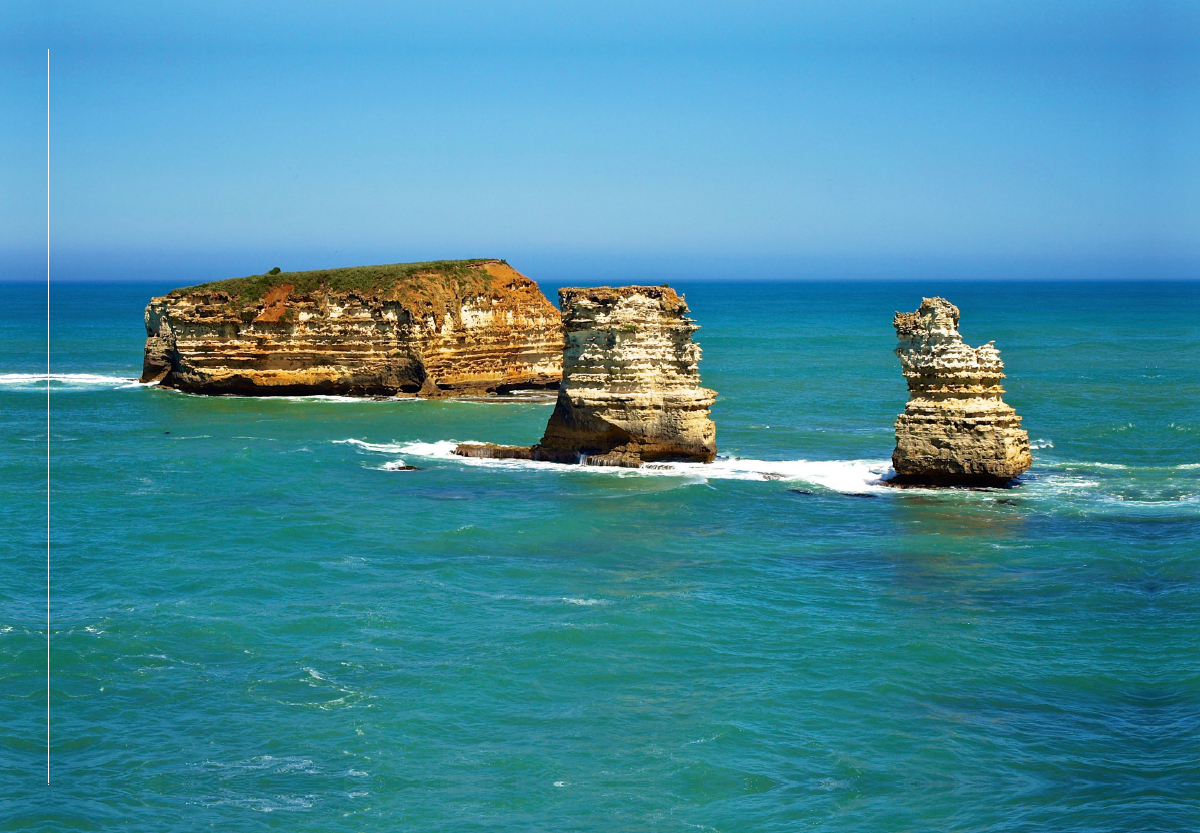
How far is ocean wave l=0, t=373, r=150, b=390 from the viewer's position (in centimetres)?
6531

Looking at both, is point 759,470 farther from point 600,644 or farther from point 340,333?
point 340,333

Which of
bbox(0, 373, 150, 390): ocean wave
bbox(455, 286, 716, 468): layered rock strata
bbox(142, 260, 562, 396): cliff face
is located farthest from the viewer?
bbox(0, 373, 150, 390): ocean wave

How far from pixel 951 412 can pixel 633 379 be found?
9.37m

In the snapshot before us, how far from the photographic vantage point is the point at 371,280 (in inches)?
2397

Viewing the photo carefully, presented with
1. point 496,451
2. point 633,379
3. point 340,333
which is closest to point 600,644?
point 633,379

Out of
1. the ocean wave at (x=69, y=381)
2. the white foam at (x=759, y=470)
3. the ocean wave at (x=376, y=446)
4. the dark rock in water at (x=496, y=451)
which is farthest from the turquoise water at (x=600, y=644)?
the ocean wave at (x=69, y=381)

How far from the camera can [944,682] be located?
1884 centimetres

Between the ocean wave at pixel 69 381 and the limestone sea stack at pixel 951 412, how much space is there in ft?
149

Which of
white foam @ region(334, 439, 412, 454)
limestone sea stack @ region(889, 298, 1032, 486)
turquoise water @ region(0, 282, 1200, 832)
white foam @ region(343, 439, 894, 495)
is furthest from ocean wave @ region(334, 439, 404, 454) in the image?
limestone sea stack @ region(889, 298, 1032, 486)

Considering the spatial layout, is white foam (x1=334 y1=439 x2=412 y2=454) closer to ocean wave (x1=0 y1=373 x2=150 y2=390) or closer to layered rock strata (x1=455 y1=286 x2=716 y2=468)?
layered rock strata (x1=455 y1=286 x2=716 y2=468)

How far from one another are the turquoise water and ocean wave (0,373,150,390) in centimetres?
2563

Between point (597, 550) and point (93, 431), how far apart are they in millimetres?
28087

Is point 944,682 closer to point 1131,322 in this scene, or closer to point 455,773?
point 455,773

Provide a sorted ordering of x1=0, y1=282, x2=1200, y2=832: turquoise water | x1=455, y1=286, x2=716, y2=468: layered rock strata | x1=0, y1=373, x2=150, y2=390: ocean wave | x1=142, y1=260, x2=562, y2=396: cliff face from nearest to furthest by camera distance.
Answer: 1. x1=0, y1=282, x2=1200, y2=832: turquoise water
2. x1=455, y1=286, x2=716, y2=468: layered rock strata
3. x1=142, y1=260, x2=562, y2=396: cliff face
4. x1=0, y1=373, x2=150, y2=390: ocean wave
